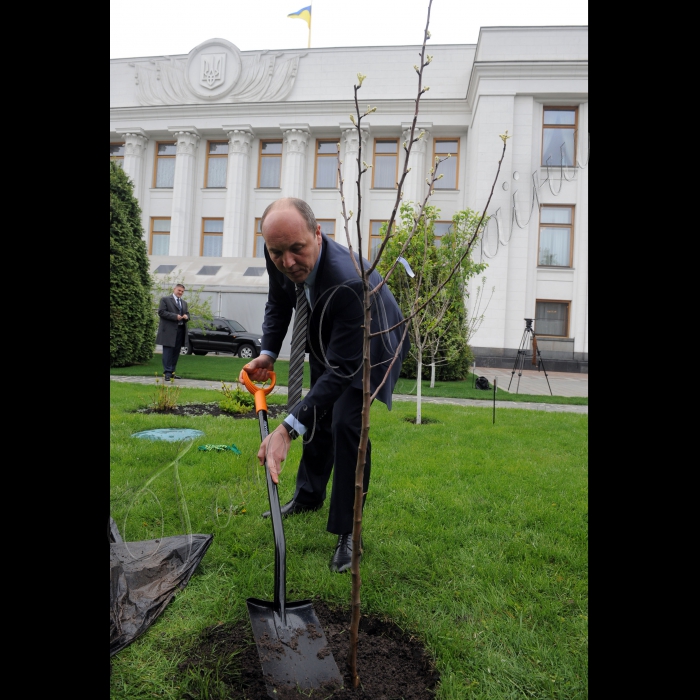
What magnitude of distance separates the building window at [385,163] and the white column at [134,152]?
11.3 m

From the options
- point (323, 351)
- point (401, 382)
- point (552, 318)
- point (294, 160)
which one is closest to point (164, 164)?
point (294, 160)

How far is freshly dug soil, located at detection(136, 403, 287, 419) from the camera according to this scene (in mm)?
6539

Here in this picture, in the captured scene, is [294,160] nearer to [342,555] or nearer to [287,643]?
[342,555]

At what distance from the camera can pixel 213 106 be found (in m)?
23.9

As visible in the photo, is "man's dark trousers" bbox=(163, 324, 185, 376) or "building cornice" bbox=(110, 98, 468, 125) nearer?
"man's dark trousers" bbox=(163, 324, 185, 376)

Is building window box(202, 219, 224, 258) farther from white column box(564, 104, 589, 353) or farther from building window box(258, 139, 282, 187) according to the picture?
white column box(564, 104, 589, 353)

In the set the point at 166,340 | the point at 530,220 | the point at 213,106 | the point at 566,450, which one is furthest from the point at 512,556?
the point at 213,106

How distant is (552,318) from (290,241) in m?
19.8

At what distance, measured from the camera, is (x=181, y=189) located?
78.8ft

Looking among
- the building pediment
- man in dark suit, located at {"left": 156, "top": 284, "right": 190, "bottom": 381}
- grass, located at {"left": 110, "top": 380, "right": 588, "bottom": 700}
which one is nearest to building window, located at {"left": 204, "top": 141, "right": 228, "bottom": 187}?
the building pediment

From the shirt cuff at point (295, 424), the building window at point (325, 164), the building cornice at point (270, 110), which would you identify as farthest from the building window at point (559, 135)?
the shirt cuff at point (295, 424)

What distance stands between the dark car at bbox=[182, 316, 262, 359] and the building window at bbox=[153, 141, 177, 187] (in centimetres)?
1195
